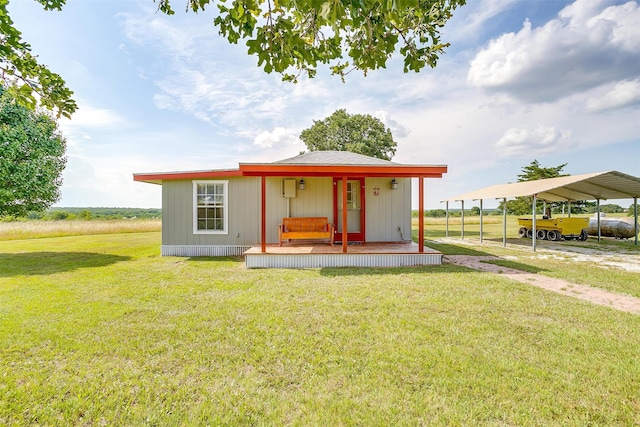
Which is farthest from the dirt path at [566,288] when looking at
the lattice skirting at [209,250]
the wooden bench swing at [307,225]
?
the lattice skirting at [209,250]

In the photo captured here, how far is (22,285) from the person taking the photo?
5.27 meters

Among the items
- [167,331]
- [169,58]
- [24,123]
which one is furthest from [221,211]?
[24,123]

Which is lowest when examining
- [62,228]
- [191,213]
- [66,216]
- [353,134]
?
[62,228]

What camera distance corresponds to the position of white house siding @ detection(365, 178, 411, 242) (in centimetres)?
891

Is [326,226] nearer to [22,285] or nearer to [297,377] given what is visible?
[297,377]

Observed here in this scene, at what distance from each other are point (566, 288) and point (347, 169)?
4832 mm

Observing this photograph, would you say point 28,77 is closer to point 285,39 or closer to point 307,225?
point 285,39

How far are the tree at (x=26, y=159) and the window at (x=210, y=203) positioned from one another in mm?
5501

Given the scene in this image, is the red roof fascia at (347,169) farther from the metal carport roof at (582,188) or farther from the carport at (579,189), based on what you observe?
the metal carport roof at (582,188)

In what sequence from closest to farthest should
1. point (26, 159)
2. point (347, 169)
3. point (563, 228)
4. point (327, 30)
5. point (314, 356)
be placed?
point (314, 356), point (327, 30), point (347, 169), point (26, 159), point (563, 228)

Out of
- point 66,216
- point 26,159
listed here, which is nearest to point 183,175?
point 26,159

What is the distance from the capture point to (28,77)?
246 cm

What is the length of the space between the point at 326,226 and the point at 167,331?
5369mm

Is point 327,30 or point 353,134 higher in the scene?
point 353,134
